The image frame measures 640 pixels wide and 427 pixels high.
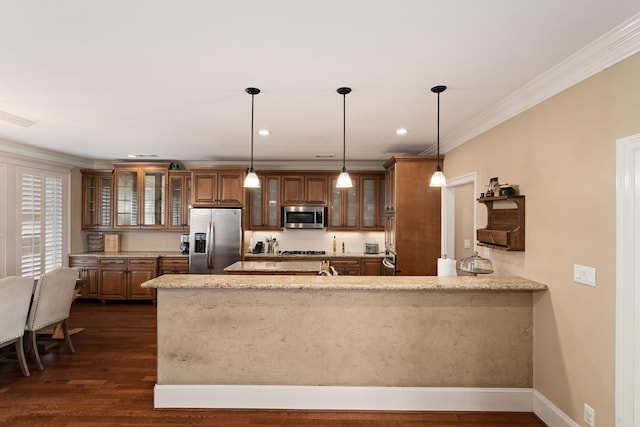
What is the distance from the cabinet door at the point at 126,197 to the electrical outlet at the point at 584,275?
6255 mm

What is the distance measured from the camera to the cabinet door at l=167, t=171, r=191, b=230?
609cm

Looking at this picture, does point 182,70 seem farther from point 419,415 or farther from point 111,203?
point 111,203

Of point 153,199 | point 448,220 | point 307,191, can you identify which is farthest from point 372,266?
point 153,199

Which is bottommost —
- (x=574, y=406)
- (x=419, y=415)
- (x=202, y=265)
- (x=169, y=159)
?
(x=419, y=415)

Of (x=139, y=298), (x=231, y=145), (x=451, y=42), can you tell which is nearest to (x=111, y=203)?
(x=139, y=298)

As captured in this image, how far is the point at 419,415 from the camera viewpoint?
2652 mm

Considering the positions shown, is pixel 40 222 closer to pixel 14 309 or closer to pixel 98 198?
pixel 98 198

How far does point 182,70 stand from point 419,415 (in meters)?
3.08

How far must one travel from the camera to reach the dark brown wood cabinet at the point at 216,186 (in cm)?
580

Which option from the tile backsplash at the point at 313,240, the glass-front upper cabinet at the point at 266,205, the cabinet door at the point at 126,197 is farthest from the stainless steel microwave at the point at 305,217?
the cabinet door at the point at 126,197

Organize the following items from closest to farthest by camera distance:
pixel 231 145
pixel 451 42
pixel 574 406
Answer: pixel 451 42 < pixel 574 406 < pixel 231 145

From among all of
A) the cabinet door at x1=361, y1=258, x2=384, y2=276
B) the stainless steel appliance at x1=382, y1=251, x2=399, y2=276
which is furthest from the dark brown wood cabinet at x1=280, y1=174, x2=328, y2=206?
the stainless steel appliance at x1=382, y1=251, x2=399, y2=276

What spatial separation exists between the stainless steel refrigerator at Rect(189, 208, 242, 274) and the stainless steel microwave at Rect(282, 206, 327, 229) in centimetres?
82

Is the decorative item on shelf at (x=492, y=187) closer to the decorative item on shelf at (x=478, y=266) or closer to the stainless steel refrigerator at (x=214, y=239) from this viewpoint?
the decorative item on shelf at (x=478, y=266)
